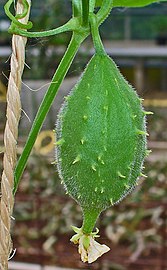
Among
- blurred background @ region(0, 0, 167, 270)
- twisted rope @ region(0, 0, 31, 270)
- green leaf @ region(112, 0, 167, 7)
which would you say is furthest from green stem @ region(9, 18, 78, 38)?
blurred background @ region(0, 0, 167, 270)

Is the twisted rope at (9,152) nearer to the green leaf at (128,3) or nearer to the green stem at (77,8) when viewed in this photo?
the green stem at (77,8)

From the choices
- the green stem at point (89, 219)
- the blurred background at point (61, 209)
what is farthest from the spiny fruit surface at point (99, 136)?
the blurred background at point (61, 209)

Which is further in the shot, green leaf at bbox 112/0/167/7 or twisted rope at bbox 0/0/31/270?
green leaf at bbox 112/0/167/7

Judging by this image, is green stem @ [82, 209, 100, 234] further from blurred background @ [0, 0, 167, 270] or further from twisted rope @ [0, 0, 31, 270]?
blurred background @ [0, 0, 167, 270]

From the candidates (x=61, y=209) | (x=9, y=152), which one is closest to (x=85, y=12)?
(x=9, y=152)

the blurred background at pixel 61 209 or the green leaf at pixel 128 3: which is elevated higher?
the green leaf at pixel 128 3

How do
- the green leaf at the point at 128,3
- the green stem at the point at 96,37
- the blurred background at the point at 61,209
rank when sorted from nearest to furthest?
the green stem at the point at 96,37, the green leaf at the point at 128,3, the blurred background at the point at 61,209

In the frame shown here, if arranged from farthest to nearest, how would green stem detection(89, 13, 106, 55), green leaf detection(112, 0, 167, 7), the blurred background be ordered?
1. the blurred background
2. green leaf detection(112, 0, 167, 7)
3. green stem detection(89, 13, 106, 55)

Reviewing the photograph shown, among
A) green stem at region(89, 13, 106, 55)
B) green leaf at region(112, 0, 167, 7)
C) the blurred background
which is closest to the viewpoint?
green stem at region(89, 13, 106, 55)

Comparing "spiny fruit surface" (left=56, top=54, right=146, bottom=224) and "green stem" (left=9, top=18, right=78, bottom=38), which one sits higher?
"green stem" (left=9, top=18, right=78, bottom=38)
